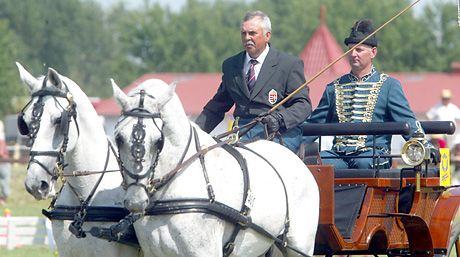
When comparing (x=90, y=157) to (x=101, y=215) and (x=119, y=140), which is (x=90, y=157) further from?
(x=119, y=140)

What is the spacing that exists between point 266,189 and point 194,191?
656 millimetres

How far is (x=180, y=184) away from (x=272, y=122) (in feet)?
4.54

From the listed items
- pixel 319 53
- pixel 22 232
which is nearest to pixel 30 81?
pixel 22 232

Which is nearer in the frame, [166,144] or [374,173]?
[166,144]

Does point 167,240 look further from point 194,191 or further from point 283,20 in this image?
point 283,20

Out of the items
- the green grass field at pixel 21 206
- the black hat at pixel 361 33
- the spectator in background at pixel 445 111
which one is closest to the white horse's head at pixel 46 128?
the black hat at pixel 361 33

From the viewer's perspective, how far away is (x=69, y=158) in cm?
786

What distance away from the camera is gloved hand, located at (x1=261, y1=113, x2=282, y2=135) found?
8.68 m

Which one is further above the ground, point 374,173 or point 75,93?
point 75,93

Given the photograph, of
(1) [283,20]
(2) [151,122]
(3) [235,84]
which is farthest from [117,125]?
(1) [283,20]

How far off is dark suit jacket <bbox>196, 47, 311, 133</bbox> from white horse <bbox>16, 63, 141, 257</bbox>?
1214 millimetres

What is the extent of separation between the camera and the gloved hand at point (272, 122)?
342 inches

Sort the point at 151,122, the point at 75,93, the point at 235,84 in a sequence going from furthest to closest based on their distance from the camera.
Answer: the point at 235,84
the point at 75,93
the point at 151,122

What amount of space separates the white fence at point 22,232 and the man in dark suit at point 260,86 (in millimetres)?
6156
